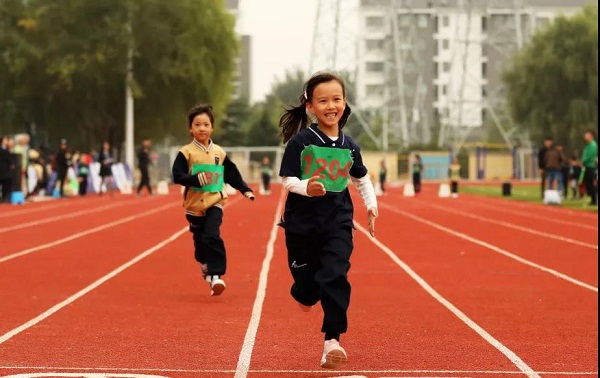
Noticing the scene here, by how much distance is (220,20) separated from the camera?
55375 millimetres

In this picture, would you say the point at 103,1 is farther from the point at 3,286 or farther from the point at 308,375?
the point at 308,375

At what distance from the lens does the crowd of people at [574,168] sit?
1235 inches

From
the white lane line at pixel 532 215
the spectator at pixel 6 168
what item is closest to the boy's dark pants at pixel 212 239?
the white lane line at pixel 532 215

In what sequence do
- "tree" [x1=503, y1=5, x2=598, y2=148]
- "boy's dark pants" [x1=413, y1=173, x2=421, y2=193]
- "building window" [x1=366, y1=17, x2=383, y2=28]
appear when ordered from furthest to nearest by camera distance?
"building window" [x1=366, y1=17, x2=383, y2=28], "tree" [x1=503, y1=5, x2=598, y2=148], "boy's dark pants" [x1=413, y1=173, x2=421, y2=193]

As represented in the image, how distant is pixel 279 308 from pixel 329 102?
3.67 m

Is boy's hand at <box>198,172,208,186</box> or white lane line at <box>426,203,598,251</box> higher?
boy's hand at <box>198,172,208,186</box>

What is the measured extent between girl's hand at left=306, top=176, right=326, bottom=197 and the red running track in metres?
1.03

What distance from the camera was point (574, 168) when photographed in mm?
38562

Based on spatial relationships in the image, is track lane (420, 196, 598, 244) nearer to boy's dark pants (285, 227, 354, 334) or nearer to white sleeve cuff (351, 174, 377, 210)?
white sleeve cuff (351, 174, 377, 210)

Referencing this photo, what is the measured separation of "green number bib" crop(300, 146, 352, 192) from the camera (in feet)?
24.3

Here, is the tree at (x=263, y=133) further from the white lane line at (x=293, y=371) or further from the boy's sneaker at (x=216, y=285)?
the white lane line at (x=293, y=371)

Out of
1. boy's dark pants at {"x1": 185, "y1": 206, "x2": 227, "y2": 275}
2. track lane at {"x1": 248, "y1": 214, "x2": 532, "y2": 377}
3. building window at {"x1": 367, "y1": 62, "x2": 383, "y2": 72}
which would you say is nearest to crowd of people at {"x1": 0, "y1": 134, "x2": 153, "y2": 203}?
boy's dark pants at {"x1": 185, "y1": 206, "x2": 227, "y2": 275}

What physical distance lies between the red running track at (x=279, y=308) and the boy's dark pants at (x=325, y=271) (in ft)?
1.16

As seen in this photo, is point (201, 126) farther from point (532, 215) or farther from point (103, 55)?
point (103, 55)
